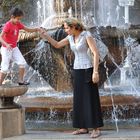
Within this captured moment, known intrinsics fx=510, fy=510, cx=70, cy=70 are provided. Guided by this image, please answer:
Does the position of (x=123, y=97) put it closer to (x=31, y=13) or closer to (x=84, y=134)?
(x=84, y=134)

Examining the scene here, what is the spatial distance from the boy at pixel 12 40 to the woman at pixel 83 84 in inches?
38.2

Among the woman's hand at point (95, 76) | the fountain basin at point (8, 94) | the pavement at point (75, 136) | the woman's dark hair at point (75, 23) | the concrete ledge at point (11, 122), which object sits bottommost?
the pavement at point (75, 136)

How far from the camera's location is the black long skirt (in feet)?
23.5

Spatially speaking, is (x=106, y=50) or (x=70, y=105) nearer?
(x=70, y=105)

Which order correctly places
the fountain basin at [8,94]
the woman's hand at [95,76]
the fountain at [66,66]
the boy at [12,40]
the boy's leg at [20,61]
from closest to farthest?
the woman's hand at [95,76]
the fountain basin at [8,94]
the boy at [12,40]
the boy's leg at [20,61]
the fountain at [66,66]

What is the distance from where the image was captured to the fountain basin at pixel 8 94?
7.19 m

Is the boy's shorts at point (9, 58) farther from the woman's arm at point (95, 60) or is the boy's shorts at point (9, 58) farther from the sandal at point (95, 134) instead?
the sandal at point (95, 134)

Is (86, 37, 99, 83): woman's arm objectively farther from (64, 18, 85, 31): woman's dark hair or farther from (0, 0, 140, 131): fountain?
(0, 0, 140, 131): fountain

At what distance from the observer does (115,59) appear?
11.8m

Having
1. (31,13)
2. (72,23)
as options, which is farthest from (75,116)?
(31,13)

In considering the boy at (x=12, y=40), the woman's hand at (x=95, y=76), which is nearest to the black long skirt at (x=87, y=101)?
the woman's hand at (x=95, y=76)

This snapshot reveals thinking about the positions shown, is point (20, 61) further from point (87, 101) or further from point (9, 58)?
point (87, 101)

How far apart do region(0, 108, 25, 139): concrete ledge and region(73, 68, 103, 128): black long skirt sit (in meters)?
0.83

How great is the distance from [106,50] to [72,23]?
4.14m
